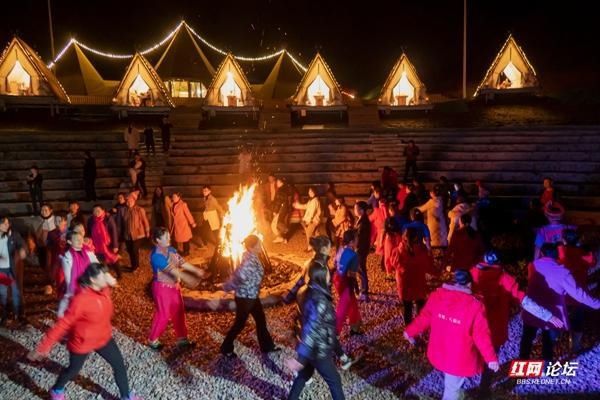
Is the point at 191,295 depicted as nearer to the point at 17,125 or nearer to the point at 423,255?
the point at 423,255

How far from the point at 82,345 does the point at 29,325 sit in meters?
3.39

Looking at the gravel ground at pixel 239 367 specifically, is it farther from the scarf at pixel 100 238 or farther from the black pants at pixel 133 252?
the black pants at pixel 133 252

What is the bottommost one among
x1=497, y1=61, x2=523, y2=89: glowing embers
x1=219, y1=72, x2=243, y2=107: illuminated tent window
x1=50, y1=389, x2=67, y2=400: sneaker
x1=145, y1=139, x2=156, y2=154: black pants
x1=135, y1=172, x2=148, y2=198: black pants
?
x1=50, y1=389, x2=67, y2=400: sneaker

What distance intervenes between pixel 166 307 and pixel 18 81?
2321 cm

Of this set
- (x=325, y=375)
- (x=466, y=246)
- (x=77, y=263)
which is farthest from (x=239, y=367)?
(x=466, y=246)

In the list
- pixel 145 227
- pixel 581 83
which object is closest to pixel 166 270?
pixel 145 227

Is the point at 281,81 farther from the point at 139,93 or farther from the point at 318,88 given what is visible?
the point at 139,93

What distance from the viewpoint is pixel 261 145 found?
17.9 m

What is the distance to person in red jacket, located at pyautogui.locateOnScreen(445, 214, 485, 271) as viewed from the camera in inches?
320

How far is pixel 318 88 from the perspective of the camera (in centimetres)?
2659

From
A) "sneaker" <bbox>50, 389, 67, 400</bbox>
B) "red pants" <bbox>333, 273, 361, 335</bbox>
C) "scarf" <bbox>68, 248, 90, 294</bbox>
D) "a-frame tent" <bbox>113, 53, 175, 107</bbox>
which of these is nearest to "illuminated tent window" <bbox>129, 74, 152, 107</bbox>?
"a-frame tent" <bbox>113, 53, 175, 107</bbox>

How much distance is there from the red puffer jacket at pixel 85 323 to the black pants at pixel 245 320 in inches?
62.6

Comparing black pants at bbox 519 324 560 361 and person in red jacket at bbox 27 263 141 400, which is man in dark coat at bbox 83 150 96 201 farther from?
black pants at bbox 519 324 560 361

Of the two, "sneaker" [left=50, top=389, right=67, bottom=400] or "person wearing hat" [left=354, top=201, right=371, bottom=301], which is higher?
"person wearing hat" [left=354, top=201, right=371, bottom=301]
